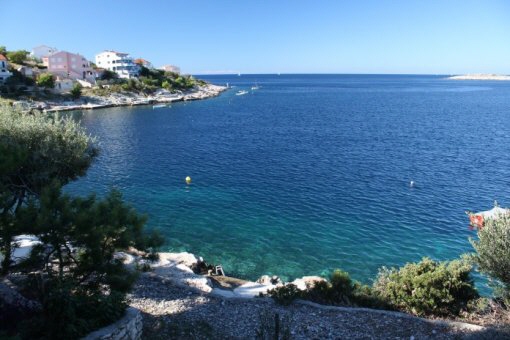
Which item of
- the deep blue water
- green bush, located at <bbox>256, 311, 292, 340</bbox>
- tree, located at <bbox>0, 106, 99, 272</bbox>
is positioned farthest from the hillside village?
green bush, located at <bbox>256, 311, 292, 340</bbox>

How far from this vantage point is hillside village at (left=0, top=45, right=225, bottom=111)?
101m

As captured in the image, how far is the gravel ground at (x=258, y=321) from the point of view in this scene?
522 inches

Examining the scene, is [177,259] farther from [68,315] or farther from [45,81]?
[45,81]

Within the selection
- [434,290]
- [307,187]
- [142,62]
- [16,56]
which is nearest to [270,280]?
[434,290]

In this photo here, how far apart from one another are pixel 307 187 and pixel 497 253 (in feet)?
92.7

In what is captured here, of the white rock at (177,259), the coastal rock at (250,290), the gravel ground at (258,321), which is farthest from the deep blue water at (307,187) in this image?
the gravel ground at (258,321)

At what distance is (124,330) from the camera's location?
36.7ft

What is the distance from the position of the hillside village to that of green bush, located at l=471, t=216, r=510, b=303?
9107 cm

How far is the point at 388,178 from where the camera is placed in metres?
46.1

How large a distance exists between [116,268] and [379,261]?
2085 cm

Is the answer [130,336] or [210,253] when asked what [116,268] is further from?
[210,253]

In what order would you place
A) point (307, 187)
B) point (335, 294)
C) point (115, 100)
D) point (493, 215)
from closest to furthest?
point (335, 294), point (493, 215), point (307, 187), point (115, 100)

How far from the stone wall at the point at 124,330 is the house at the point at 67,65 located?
133970 millimetres

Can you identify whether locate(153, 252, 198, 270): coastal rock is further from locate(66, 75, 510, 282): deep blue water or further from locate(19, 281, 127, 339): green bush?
locate(19, 281, 127, 339): green bush
